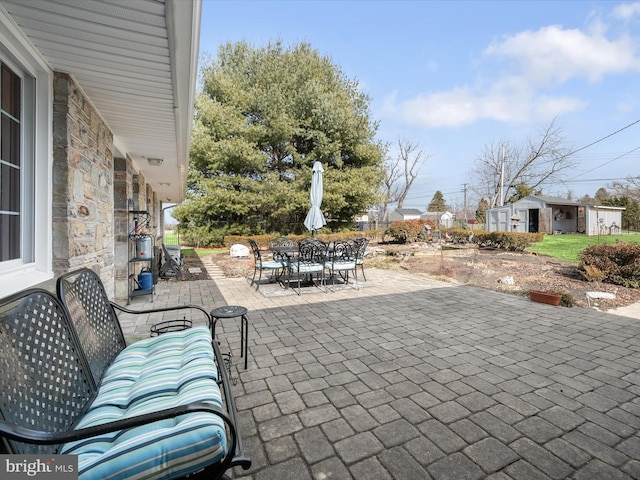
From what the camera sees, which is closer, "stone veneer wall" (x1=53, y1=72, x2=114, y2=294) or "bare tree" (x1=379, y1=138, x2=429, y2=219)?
"stone veneer wall" (x1=53, y1=72, x2=114, y2=294)

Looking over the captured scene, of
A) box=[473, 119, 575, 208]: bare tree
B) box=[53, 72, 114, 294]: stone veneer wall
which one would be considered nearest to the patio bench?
box=[53, 72, 114, 294]: stone veneer wall

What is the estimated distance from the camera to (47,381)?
4.32ft

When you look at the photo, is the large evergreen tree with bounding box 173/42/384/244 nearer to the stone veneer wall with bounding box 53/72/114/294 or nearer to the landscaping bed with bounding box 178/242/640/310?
the landscaping bed with bounding box 178/242/640/310

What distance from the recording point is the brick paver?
5.57 ft

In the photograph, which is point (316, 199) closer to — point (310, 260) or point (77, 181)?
point (310, 260)

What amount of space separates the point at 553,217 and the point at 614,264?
18657 mm

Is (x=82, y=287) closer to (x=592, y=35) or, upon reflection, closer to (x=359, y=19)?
(x=359, y=19)

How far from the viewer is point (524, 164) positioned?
88.6 ft

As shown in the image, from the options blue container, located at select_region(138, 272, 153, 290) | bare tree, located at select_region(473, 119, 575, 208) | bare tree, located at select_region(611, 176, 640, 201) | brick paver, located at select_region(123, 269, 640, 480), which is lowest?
brick paver, located at select_region(123, 269, 640, 480)

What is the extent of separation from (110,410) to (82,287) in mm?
790

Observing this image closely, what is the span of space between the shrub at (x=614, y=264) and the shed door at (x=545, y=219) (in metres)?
16.9

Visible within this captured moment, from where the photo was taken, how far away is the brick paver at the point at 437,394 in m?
1.70

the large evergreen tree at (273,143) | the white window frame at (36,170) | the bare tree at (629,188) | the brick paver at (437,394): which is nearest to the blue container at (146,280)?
the brick paver at (437,394)

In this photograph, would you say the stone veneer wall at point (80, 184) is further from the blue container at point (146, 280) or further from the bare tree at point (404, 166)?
the bare tree at point (404, 166)
